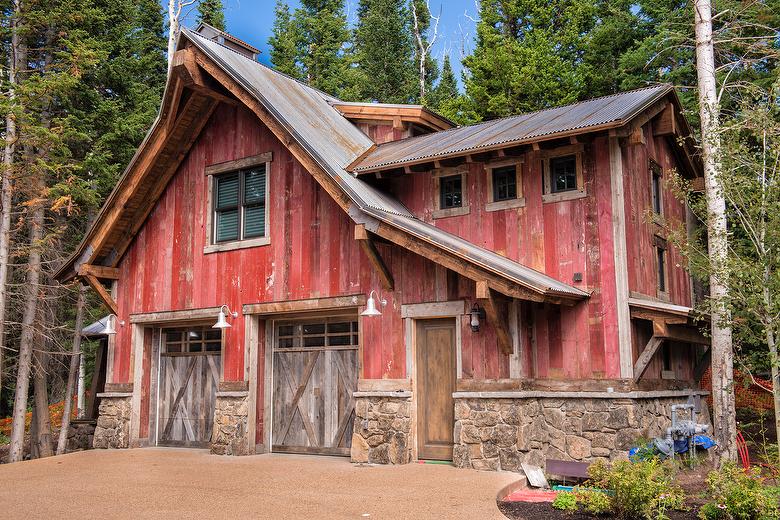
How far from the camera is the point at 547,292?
9.78m

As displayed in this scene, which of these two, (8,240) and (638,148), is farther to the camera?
(8,240)

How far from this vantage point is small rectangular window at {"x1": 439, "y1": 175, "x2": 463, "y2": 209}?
41.4ft

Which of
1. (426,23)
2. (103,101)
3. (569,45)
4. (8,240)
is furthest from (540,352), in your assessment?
(426,23)

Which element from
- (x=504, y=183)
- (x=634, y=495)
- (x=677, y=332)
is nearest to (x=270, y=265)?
(x=504, y=183)

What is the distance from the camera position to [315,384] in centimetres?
1338

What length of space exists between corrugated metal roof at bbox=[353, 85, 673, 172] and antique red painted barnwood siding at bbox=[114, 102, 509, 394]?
56.5 inches

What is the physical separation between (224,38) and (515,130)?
7.09 metres

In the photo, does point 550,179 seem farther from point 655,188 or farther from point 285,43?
point 285,43

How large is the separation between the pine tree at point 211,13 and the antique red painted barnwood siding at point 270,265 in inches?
663

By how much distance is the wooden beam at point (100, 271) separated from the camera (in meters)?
14.9

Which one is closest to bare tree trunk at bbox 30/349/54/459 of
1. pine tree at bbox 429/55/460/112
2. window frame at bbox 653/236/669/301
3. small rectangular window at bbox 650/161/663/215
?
window frame at bbox 653/236/669/301

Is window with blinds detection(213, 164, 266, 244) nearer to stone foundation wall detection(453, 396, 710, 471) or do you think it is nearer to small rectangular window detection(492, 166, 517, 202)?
small rectangular window detection(492, 166, 517, 202)

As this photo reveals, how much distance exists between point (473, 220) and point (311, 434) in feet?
15.9

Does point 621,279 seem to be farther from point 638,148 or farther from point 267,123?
point 267,123
